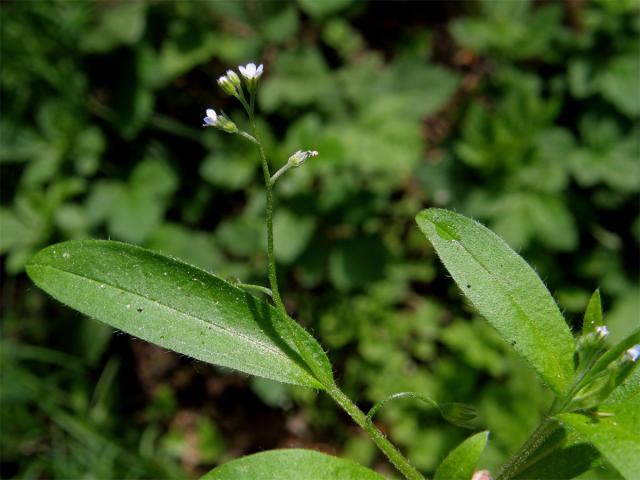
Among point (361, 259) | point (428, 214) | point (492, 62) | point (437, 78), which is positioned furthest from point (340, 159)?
point (428, 214)

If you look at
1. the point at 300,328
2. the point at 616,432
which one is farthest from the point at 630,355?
the point at 300,328

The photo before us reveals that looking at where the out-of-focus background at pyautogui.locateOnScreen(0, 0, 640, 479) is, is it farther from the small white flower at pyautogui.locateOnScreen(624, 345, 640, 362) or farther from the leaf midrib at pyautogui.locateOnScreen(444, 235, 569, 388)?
the small white flower at pyautogui.locateOnScreen(624, 345, 640, 362)

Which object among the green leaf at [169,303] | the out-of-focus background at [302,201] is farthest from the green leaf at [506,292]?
the out-of-focus background at [302,201]

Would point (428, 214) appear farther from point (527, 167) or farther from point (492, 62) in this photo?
point (492, 62)

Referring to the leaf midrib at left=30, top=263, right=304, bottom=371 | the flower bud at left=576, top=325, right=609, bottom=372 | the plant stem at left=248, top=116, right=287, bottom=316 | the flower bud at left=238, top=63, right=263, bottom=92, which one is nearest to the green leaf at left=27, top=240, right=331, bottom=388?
the leaf midrib at left=30, top=263, right=304, bottom=371

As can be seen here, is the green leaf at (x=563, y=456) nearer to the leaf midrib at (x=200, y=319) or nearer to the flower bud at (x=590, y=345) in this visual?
the flower bud at (x=590, y=345)

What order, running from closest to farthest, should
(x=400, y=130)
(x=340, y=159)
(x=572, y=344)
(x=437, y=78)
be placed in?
1. (x=572, y=344)
2. (x=340, y=159)
3. (x=400, y=130)
4. (x=437, y=78)

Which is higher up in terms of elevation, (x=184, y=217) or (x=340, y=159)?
(x=340, y=159)
